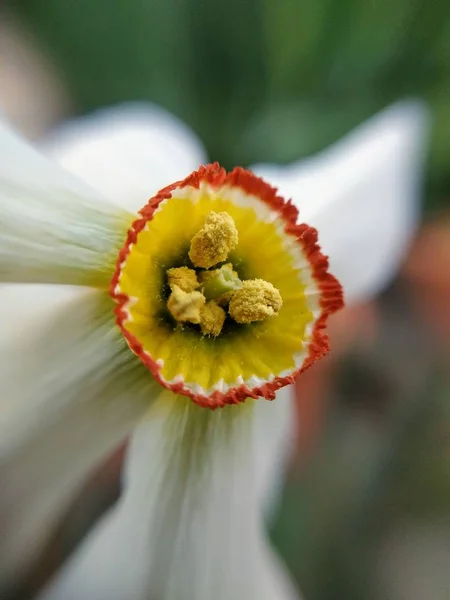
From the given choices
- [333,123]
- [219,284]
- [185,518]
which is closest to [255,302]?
[219,284]

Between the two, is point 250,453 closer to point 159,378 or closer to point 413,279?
point 159,378

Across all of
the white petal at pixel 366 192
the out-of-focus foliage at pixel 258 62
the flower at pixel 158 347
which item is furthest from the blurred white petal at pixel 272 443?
the out-of-focus foliage at pixel 258 62

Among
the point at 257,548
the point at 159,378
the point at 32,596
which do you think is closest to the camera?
the point at 159,378

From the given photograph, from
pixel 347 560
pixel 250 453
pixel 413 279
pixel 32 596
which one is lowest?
pixel 32 596

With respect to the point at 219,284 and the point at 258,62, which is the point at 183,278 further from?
the point at 258,62

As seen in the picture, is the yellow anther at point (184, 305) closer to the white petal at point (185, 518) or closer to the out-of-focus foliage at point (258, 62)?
the white petal at point (185, 518)

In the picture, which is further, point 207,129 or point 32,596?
point 207,129

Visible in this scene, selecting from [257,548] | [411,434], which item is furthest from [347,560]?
[257,548]
